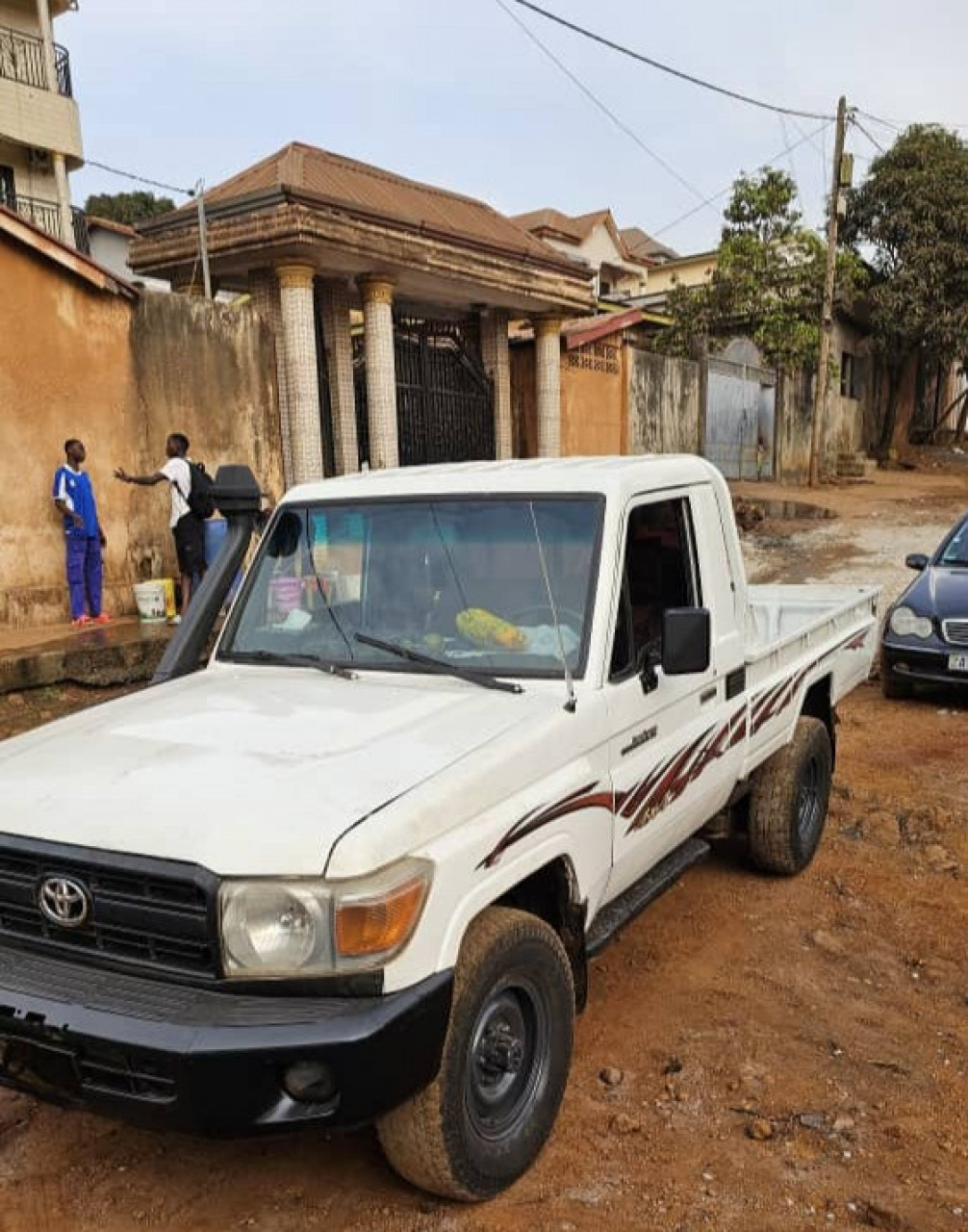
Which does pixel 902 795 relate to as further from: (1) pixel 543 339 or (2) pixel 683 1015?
(1) pixel 543 339

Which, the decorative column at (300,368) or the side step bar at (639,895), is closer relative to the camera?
the side step bar at (639,895)

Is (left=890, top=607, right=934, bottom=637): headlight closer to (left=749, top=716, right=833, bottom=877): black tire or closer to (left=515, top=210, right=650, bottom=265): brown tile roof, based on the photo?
(left=749, top=716, right=833, bottom=877): black tire

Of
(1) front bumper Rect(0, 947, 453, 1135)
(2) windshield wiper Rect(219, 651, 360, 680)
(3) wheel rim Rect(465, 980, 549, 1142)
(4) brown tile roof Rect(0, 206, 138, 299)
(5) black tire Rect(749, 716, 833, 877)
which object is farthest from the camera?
(4) brown tile roof Rect(0, 206, 138, 299)

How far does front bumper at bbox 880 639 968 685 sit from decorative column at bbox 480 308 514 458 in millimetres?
8039

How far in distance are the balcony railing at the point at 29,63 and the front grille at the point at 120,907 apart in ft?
76.6

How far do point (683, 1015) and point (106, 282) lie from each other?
816cm

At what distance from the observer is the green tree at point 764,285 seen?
21.2 m

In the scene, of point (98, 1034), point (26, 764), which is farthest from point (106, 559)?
point (98, 1034)

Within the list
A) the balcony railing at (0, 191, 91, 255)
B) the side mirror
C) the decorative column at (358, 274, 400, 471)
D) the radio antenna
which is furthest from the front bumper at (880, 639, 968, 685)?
the balcony railing at (0, 191, 91, 255)

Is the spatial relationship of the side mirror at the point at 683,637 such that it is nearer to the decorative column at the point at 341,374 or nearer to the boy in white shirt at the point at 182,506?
the boy in white shirt at the point at 182,506

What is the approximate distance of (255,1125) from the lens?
205 cm

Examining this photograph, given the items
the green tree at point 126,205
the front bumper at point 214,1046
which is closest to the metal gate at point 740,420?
the front bumper at point 214,1046

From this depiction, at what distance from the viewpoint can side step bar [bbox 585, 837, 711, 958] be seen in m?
2.93

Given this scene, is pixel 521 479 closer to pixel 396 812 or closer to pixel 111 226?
pixel 396 812
